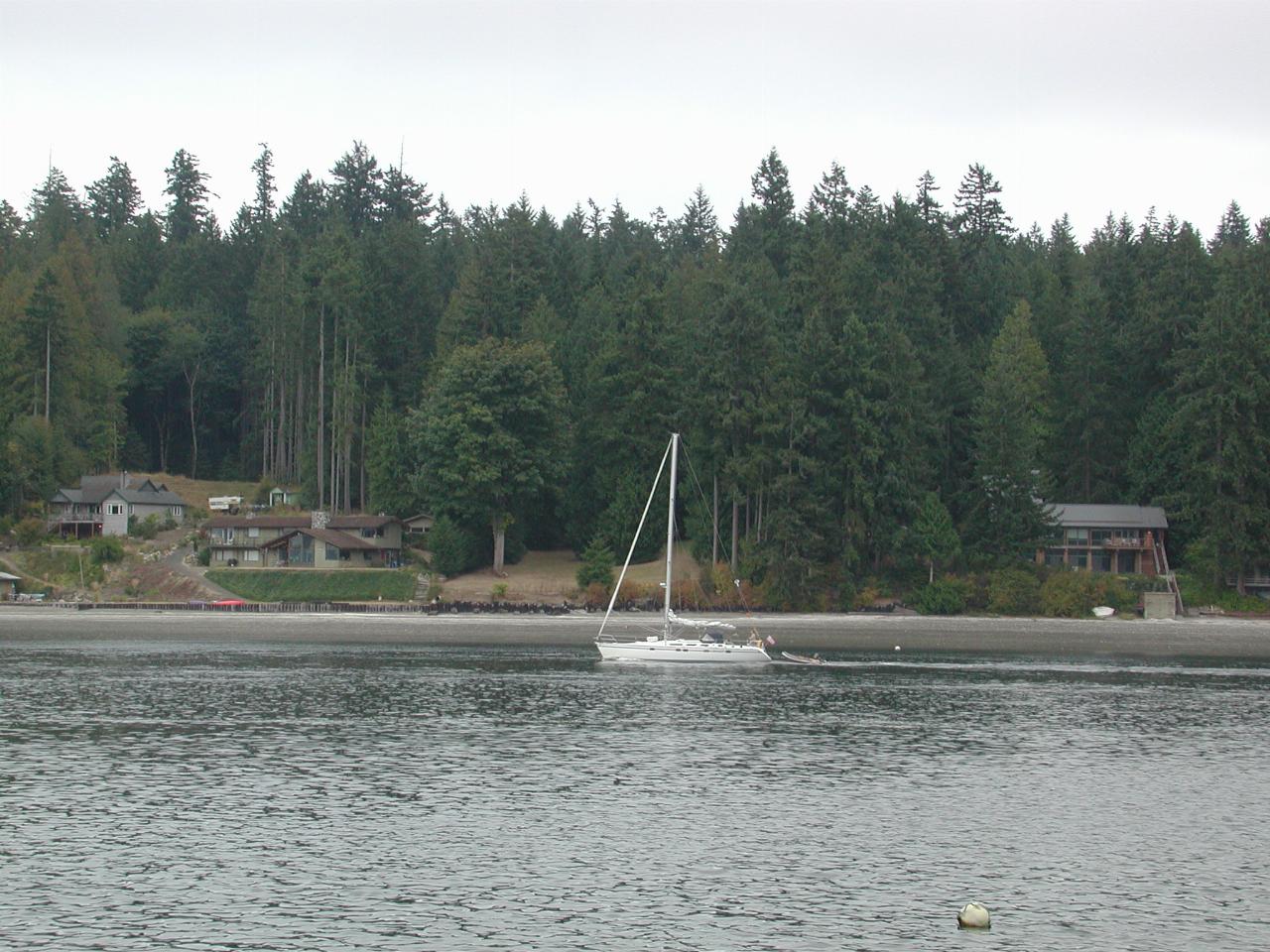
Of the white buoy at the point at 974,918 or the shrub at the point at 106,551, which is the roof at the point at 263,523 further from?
the white buoy at the point at 974,918

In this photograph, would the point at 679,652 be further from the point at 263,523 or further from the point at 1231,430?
the point at 263,523

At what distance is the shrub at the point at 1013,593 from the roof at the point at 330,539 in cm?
5046

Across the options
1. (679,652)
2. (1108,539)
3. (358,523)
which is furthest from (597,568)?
(1108,539)

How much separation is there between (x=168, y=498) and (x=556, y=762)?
9258cm

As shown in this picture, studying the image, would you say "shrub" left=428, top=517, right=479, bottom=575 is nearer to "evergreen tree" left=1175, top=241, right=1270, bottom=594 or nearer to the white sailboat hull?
the white sailboat hull

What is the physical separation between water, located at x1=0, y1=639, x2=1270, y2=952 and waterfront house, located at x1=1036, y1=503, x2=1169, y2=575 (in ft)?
136

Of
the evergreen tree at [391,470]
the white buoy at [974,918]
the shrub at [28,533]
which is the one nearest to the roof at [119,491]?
the shrub at [28,533]

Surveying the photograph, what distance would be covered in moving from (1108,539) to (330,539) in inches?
2427

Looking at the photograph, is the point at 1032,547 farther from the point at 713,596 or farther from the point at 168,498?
the point at 168,498

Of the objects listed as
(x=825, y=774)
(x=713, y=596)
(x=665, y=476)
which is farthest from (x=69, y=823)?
(x=665, y=476)

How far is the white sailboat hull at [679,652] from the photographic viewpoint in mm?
71250

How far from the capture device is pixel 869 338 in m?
99.6

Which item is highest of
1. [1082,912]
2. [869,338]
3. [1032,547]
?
[869,338]

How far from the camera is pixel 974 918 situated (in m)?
24.5
